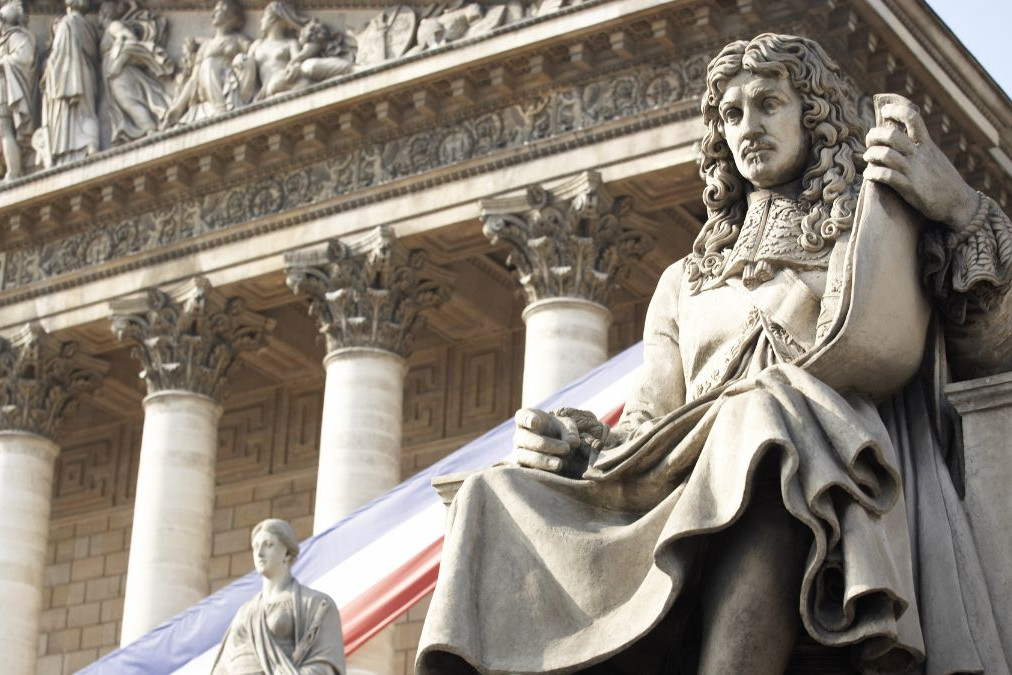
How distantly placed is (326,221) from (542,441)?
1449cm

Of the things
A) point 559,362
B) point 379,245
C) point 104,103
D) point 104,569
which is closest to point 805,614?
point 559,362

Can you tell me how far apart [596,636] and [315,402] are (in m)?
18.0

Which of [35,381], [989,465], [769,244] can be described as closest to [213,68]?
[35,381]

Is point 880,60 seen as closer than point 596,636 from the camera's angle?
No

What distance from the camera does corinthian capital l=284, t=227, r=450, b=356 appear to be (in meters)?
17.1

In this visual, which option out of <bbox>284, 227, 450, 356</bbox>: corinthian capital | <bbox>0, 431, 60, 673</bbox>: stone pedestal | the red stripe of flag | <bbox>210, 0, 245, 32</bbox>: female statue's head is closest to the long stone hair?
the red stripe of flag

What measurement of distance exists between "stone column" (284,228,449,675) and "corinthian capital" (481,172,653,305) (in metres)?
1.12

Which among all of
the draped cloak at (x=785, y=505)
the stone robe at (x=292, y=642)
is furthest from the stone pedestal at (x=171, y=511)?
the draped cloak at (x=785, y=505)

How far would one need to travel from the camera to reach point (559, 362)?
52.3 ft

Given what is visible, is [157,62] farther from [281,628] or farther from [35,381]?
[281,628]

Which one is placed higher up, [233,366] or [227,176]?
[227,176]

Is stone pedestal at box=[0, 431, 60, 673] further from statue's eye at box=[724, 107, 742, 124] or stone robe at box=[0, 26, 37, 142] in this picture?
statue's eye at box=[724, 107, 742, 124]

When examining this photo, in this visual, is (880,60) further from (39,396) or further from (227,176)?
(39,396)

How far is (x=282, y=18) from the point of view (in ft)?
62.3
